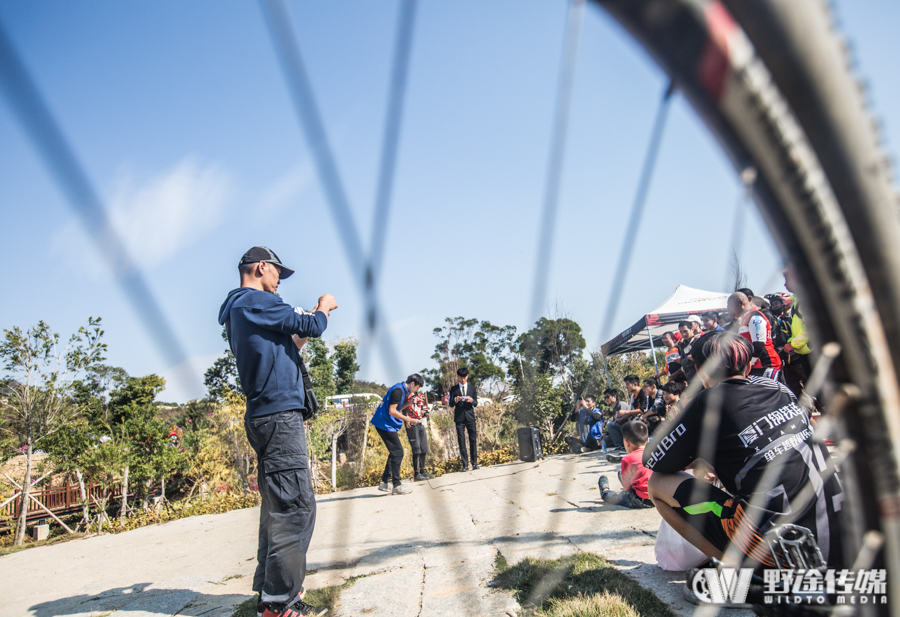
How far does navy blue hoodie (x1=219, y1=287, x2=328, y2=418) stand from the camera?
2.22m

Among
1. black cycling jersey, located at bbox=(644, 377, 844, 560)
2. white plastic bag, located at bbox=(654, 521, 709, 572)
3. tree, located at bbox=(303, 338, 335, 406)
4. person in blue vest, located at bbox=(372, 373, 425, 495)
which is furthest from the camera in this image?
tree, located at bbox=(303, 338, 335, 406)

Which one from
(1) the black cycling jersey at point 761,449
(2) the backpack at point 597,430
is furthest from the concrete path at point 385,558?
(2) the backpack at point 597,430

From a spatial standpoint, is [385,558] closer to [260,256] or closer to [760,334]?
[260,256]

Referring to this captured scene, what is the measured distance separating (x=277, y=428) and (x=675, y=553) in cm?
188

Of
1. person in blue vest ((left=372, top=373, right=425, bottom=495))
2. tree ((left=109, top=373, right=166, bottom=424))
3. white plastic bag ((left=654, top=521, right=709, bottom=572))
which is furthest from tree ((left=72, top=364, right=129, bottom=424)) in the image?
white plastic bag ((left=654, top=521, right=709, bottom=572))

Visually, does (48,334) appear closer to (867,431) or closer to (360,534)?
(360,534)

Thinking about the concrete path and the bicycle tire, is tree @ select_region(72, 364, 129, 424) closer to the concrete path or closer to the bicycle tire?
the concrete path

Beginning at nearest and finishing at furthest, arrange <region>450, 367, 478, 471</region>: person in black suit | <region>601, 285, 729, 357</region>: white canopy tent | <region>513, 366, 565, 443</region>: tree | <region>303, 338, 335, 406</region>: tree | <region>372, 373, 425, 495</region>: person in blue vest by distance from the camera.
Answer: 1. <region>372, 373, 425, 495</region>: person in blue vest
2. <region>450, 367, 478, 471</region>: person in black suit
3. <region>601, 285, 729, 357</region>: white canopy tent
4. <region>513, 366, 565, 443</region>: tree
5. <region>303, 338, 335, 406</region>: tree

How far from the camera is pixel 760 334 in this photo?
4305 millimetres

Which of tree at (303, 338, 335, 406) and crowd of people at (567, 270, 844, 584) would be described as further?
tree at (303, 338, 335, 406)

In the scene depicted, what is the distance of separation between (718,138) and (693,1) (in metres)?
0.14

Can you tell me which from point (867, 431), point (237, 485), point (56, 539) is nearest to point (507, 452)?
point (237, 485)

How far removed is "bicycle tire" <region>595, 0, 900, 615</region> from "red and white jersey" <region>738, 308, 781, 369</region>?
4.35 meters

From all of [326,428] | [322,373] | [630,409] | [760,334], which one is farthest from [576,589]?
[322,373]
